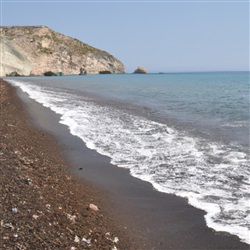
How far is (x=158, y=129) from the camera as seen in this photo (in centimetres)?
1479

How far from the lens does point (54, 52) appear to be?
5497 inches

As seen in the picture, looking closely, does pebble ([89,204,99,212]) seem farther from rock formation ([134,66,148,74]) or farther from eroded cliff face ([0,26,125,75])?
rock formation ([134,66,148,74])

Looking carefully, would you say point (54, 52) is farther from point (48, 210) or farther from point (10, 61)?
point (48, 210)

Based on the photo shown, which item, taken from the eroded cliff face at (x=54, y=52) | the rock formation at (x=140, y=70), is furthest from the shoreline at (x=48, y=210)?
the rock formation at (x=140, y=70)

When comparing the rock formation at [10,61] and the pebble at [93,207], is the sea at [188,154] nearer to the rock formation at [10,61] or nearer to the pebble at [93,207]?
the pebble at [93,207]

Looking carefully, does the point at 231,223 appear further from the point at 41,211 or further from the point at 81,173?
the point at 81,173


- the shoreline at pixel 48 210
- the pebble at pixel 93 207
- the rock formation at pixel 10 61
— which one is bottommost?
the pebble at pixel 93 207

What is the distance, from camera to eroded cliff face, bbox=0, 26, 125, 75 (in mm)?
131250

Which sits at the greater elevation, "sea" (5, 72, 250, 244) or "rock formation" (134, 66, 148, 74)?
"rock formation" (134, 66, 148, 74)

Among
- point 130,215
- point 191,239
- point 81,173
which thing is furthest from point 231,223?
point 81,173

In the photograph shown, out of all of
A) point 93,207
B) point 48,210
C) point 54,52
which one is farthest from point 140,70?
point 48,210

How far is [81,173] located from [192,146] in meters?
4.43

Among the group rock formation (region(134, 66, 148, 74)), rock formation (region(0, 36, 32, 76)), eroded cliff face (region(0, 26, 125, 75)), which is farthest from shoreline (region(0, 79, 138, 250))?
rock formation (region(134, 66, 148, 74))

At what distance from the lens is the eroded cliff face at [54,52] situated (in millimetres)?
131250
